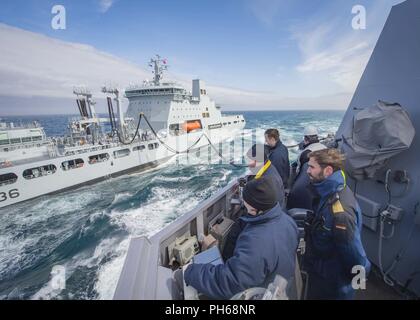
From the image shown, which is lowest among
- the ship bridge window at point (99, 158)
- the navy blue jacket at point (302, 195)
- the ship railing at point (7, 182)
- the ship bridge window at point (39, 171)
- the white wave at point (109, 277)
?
the white wave at point (109, 277)

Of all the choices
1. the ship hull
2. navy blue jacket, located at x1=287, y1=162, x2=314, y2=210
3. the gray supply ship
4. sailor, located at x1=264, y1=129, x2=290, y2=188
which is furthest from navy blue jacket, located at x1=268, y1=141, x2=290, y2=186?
the ship hull

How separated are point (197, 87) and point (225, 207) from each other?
23.8 metres

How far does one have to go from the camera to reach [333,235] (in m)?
1.64

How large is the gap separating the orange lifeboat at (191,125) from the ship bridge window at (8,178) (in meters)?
14.6

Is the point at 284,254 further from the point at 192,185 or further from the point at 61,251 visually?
the point at 192,185

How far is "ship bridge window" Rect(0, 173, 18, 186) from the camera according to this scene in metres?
10.5

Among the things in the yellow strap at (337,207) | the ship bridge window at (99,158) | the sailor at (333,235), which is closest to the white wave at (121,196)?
the ship bridge window at (99,158)

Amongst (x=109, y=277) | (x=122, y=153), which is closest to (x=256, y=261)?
(x=109, y=277)

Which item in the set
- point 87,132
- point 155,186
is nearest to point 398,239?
point 155,186

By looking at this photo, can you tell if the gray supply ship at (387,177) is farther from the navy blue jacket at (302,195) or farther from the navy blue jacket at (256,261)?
the navy blue jacket at (256,261)

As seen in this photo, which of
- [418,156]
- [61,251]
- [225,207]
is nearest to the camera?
[418,156]

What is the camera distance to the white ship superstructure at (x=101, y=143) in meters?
11.4

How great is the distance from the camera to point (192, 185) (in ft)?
40.9

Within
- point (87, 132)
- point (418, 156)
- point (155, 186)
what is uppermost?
point (87, 132)
